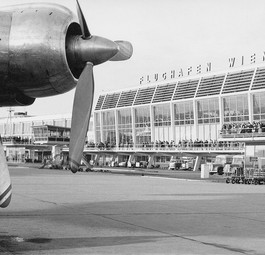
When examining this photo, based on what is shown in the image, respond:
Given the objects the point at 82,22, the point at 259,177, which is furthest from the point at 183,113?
the point at 82,22

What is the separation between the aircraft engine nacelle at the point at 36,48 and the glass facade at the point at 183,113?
95.6 metres

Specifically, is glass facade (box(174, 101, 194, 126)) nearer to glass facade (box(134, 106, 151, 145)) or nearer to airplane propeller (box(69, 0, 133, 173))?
glass facade (box(134, 106, 151, 145))

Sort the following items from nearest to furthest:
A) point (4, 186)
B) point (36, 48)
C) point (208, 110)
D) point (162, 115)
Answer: point (4, 186)
point (36, 48)
point (208, 110)
point (162, 115)

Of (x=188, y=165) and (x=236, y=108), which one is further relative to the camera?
(x=188, y=165)

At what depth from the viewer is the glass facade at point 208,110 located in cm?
10043

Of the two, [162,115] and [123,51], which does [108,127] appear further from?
[123,51]

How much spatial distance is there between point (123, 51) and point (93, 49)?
0.73 metres

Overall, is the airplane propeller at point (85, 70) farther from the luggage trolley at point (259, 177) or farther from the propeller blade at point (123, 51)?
the luggage trolley at point (259, 177)

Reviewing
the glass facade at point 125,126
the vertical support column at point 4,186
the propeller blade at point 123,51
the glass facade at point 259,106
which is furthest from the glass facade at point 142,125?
the vertical support column at point 4,186

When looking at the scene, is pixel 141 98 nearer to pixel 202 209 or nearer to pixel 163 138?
pixel 163 138

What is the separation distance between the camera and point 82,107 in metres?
11.6

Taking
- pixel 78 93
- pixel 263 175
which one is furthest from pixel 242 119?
pixel 78 93

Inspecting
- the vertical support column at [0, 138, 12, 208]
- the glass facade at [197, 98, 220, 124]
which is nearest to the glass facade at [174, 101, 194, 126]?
the glass facade at [197, 98, 220, 124]

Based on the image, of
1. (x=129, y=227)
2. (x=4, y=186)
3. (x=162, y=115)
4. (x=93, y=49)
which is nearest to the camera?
(x=4, y=186)
